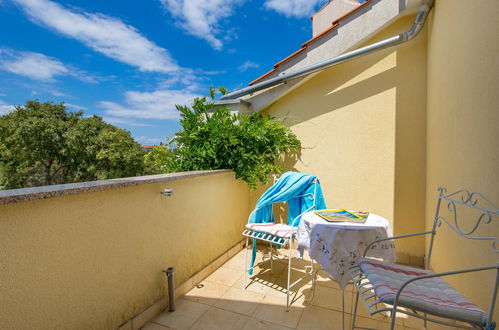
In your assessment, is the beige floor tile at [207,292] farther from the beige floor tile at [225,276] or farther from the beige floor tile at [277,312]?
the beige floor tile at [277,312]

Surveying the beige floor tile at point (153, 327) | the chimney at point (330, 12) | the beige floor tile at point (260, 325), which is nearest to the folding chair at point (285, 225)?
the beige floor tile at point (260, 325)

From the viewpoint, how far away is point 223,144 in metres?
3.29

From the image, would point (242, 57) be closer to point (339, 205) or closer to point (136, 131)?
point (339, 205)

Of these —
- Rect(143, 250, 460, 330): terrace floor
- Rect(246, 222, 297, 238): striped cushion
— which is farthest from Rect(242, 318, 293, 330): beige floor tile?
Rect(246, 222, 297, 238): striped cushion

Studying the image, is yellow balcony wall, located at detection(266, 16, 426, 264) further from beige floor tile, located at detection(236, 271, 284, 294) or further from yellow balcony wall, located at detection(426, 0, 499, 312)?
beige floor tile, located at detection(236, 271, 284, 294)

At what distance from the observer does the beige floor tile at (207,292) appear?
2.35 m

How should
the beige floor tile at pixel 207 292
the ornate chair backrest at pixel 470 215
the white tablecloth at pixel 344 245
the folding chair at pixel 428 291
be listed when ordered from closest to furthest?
the folding chair at pixel 428 291 → the ornate chair backrest at pixel 470 215 → the white tablecloth at pixel 344 245 → the beige floor tile at pixel 207 292

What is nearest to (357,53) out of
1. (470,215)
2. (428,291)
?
(470,215)

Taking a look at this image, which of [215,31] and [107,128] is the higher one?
[215,31]

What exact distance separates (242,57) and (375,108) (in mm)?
6680

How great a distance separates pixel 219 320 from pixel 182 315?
33 cm

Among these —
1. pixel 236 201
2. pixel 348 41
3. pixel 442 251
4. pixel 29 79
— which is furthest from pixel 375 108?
pixel 29 79

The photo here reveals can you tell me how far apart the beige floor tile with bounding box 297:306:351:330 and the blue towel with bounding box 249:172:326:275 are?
2.86 feet

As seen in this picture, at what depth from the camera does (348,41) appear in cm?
325
